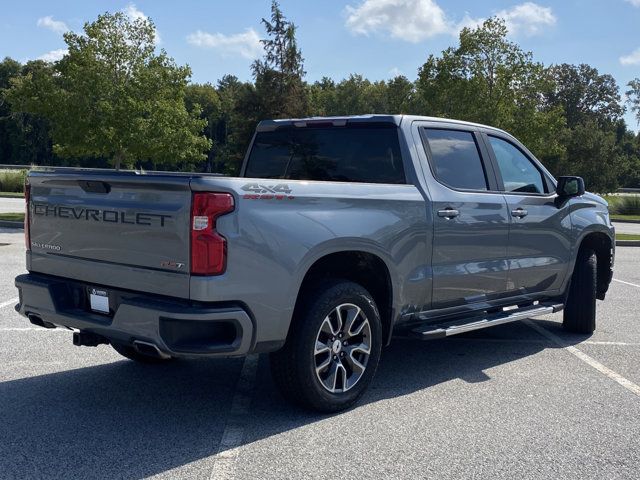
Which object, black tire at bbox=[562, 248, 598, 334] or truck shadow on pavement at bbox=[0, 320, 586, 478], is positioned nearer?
truck shadow on pavement at bbox=[0, 320, 586, 478]

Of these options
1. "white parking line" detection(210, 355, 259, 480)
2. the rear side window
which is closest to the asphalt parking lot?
"white parking line" detection(210, 355, 259, 480)

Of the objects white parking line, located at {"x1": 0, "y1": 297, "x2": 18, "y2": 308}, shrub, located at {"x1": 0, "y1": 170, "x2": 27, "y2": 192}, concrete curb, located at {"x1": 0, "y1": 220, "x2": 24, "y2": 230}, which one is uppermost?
shrub, located at {"x1": 0, "y1": 170, "x2": 27, "y2": 192}

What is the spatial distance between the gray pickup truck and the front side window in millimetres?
18

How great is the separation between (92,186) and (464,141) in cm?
303

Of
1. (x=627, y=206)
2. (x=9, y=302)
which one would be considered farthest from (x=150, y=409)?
(x=627, y=206)

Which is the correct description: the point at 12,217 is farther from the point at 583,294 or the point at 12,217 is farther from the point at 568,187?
the point at 568,187

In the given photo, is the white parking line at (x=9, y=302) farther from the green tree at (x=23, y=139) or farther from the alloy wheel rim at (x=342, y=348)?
the green tree at (x=23, y=139)

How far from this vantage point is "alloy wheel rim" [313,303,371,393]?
14.4 feet

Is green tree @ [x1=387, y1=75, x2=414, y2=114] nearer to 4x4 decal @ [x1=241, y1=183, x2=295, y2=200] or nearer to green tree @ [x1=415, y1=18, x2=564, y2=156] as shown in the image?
green tree @ [x1=415, y1=18, x2=564, y2=156]

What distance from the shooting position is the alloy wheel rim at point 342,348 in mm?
4387

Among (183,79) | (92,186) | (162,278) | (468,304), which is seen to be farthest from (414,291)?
(183,79)

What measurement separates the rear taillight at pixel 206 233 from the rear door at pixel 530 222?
2935 millimetres

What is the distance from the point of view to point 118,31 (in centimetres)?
2069

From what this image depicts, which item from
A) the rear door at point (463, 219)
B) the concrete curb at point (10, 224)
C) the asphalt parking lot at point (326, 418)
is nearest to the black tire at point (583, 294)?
the asphalt parking lot at point (326, 418)
